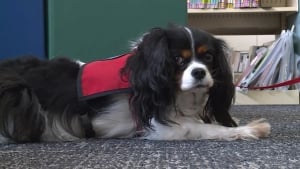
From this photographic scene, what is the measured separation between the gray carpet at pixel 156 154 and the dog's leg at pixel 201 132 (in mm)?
38

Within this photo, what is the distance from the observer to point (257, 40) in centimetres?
380

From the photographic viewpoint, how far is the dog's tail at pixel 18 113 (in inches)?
50.3

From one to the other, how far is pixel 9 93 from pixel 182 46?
17.6 inches

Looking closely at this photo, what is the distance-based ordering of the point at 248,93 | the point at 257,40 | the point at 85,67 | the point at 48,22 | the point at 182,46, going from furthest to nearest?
the point at 257,40 < the point at 248,93 < the point at 48,22 < the point at 85,67 < the point at 182,46

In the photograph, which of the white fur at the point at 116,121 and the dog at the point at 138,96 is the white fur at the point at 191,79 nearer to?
the dog at the point at 138,96

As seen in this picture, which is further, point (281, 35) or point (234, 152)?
point (281, 35)

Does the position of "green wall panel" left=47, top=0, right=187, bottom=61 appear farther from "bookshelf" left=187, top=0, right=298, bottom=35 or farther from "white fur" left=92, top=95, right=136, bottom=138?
"bookshelf" left=187, top=0, right=298, bottom=35

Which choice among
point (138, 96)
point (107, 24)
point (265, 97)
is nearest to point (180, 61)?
point (138, 96)

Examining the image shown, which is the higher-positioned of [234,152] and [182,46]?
[182,46]

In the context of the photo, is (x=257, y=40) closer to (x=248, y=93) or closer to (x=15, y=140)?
(x=248, y=93)

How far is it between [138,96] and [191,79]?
0.14m

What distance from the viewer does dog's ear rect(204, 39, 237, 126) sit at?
1.32 metres

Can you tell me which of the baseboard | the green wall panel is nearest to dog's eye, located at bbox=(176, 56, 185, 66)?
the green wall panel

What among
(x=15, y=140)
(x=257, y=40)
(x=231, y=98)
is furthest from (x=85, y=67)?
(x=257, y=40)
